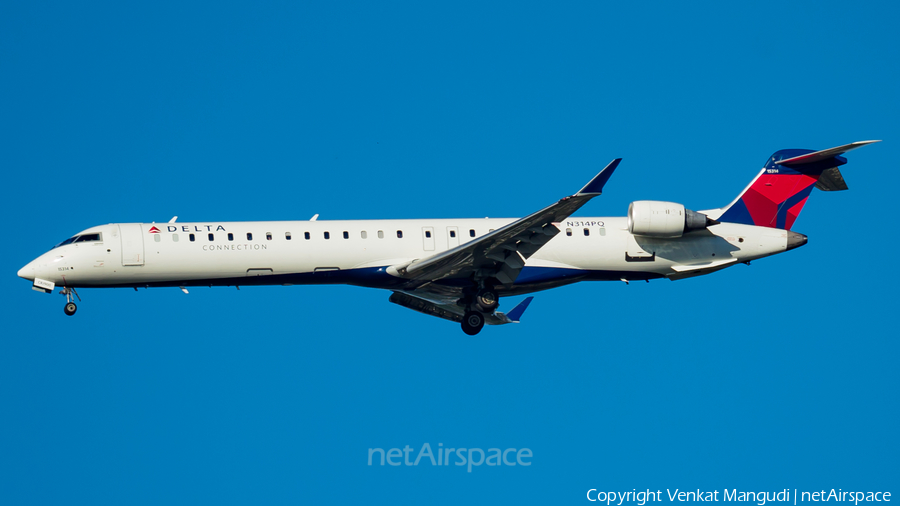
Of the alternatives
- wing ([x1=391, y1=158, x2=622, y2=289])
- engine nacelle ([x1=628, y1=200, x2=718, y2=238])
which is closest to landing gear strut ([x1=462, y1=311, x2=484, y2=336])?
wing ([x1=391, y1=158, x2=622, y2=289])

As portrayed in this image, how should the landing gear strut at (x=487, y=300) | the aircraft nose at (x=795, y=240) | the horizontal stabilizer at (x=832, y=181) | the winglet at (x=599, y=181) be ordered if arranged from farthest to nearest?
the horizontal stabilizer at (x=832, y=181)
the aircraft nose at (x=795, y=240)
the landing gear strut at (x=487, y=300)
the winglet at (x=599, y=181)

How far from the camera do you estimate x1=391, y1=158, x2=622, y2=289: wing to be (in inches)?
898

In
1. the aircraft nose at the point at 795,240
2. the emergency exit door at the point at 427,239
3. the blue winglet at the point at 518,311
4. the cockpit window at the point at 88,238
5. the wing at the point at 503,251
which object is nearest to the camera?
the wing at the point at 503,251

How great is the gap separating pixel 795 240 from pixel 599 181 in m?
8.63

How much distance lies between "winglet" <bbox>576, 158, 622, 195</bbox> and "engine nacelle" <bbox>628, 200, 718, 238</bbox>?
4.79 m

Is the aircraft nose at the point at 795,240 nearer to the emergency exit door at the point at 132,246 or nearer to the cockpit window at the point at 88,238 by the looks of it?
the emergency exit door at the point at 132,246

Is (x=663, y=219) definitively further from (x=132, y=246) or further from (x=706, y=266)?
(x=132, y=246)

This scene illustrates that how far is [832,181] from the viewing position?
2875 cm

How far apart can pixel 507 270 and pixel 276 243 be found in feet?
19.6

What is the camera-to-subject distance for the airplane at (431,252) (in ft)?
85.3

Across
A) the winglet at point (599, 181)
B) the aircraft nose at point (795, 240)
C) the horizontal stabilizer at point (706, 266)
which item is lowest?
the horizontal stabilizer at point (706, 266)

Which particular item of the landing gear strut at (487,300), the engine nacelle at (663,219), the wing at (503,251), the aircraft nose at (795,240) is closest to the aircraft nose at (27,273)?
the wing at (503,251)

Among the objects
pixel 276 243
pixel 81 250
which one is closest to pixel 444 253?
pixel 276 243

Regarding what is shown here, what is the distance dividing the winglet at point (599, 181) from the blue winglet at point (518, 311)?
7818 millimetres
